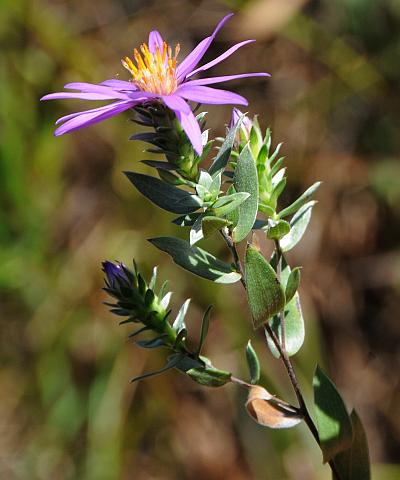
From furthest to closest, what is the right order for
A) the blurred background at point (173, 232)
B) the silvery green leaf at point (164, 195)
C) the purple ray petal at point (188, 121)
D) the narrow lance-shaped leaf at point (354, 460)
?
1. the blurred background at point (173, 232)
2. the narrow lance-shaped leaf at point (354, 460)
3. the silvery green leaf at point (164, 195)
4. the purple ray petal at point (188, 121)

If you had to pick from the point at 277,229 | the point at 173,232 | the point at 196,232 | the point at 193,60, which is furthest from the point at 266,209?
the point at 173,232

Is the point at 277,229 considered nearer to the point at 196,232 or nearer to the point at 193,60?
the point at 196,232

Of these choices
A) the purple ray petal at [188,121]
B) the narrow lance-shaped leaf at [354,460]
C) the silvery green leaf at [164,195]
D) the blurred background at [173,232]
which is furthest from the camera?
the blurred background at [173,232]

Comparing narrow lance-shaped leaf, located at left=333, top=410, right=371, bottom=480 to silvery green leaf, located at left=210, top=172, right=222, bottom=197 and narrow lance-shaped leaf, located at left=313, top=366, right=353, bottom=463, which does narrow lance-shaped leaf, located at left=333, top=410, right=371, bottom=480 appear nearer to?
narrow lance-shaped leaf, located at left=313, top=366, right=353, bottom=463

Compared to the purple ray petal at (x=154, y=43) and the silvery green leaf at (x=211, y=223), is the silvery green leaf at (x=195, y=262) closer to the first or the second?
the silvery green leaf at (x=211, y=223)

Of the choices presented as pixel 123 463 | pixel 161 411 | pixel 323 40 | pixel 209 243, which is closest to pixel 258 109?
pixel 323 40

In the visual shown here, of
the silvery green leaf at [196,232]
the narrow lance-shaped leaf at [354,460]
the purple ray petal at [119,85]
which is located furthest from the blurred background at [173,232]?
the silvery green leaf at [196,232]

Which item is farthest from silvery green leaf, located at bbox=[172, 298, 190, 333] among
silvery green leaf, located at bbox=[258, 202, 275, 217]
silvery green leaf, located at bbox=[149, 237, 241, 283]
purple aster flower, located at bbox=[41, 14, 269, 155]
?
purple aster flower, located at bbox=[41, 14, 269, 155]

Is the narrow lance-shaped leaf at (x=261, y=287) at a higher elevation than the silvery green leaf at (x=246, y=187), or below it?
below
